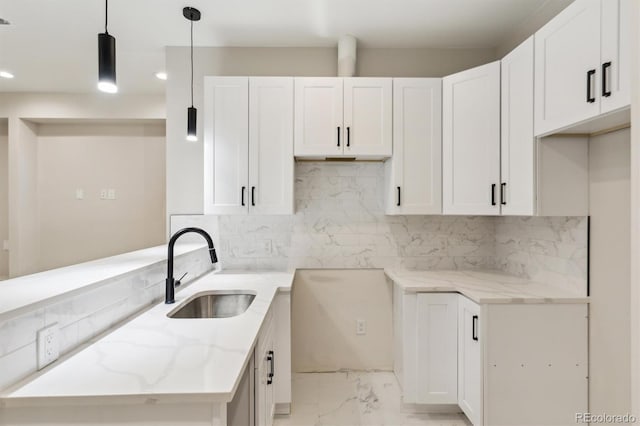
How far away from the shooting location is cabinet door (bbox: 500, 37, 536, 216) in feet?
6.07

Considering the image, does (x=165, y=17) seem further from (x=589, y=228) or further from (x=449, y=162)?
(x=589, y=228)

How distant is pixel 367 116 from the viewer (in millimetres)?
2400

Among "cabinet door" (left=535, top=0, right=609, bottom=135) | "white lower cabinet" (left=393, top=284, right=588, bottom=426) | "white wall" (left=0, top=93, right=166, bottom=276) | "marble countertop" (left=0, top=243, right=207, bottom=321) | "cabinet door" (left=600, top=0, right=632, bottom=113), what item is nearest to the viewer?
"marble countertop" (left=0, top=243, right=207, bottom=321)

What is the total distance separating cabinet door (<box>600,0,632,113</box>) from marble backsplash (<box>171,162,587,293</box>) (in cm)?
151

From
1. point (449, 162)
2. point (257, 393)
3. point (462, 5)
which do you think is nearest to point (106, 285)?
point (257, 393)

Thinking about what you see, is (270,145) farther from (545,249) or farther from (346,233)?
(545,249)

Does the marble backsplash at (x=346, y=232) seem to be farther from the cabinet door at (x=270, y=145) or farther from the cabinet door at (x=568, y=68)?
the cabinet door at (x=568, y=68)

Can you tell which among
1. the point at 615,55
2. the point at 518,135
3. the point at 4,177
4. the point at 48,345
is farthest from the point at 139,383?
the point at 4,177

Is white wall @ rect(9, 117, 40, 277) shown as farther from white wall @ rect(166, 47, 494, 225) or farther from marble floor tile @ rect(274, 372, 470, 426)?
marble floor tile @ rect(274, 372, 470, 426)

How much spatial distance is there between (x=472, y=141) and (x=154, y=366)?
220 centimetres

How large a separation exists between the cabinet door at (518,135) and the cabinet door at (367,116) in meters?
0.74

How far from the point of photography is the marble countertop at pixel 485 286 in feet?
6.02

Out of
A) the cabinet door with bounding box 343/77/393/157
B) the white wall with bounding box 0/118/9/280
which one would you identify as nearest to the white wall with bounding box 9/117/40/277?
the white wall with bounding box 0/118/9/280

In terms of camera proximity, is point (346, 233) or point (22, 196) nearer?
point (346, 233)
